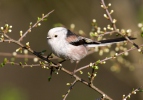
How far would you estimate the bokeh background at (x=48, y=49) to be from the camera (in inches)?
267

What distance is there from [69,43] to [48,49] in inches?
170

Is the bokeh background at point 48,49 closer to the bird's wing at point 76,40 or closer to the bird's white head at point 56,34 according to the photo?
the bird's wing at point 76,40

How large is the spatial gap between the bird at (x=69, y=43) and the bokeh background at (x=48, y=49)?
25.7 inches

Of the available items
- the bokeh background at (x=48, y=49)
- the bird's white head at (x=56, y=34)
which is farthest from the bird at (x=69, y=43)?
the bokeh background at (x=48, y=49)

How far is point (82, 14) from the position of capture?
→ 320 inches

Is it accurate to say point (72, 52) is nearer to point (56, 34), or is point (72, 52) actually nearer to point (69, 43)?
point (69, 43)

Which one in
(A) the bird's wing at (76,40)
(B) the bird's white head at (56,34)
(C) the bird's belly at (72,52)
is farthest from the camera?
(A) the bird's wing at (76,40)

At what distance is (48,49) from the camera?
9453 mm

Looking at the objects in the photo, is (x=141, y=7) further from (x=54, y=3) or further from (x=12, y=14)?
(x=12, y=14)

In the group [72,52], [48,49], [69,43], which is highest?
[48,49]

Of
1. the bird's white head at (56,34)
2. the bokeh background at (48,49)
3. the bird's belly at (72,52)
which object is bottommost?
the bird's belly at (72,52)

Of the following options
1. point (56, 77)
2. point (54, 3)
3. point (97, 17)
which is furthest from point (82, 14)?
point (56, 77)

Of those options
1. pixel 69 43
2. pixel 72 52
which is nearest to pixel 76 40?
pixel 69 43

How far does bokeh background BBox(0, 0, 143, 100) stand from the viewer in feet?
22.2
